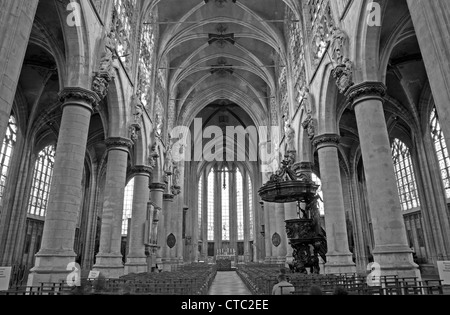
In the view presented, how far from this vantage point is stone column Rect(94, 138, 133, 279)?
1338 cm

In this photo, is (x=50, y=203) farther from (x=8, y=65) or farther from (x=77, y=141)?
(x=8, y=65)

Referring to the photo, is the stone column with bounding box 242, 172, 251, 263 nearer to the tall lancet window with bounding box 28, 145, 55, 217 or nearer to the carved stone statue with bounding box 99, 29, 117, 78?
the tall lancet window with bounding box 28, 145, 55, 217

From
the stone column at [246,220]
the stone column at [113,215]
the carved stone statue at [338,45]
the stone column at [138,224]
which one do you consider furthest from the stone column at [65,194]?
the stone column at [246,220]

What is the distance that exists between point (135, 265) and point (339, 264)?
400 inches

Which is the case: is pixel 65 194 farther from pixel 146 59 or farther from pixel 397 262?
pixel 146 59

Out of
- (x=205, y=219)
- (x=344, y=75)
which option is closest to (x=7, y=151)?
(x=344, y=75)

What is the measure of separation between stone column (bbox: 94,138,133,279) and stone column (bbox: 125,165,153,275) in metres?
3.01

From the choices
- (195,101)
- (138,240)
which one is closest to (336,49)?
(138,240)

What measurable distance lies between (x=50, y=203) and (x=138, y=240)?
27.7 ft

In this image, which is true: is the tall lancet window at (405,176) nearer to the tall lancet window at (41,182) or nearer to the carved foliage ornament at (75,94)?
the carved foliage ornament at (75,94)

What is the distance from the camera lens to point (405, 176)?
79.2 ft

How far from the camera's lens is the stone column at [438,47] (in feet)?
19.7

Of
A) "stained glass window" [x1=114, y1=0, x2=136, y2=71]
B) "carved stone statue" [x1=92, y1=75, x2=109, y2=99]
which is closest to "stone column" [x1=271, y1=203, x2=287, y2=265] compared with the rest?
"stained glass window" [x1=114, y1=0, x2=136, y2=71]

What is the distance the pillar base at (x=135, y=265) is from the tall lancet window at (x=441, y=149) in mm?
18418
